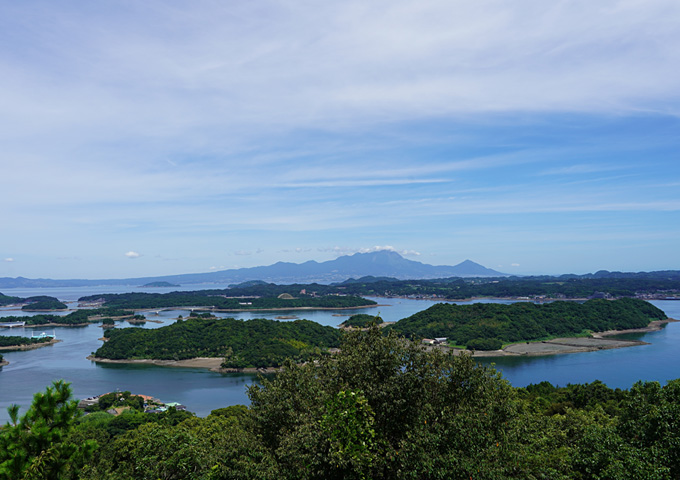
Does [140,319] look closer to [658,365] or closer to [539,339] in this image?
[539,339]

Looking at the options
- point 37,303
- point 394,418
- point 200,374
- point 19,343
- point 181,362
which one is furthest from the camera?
point 37,303

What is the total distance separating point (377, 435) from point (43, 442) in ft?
15.6

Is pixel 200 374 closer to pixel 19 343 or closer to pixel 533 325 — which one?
pixel 19 343

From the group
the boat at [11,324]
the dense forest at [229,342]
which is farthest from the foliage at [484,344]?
the boat at [11,324]

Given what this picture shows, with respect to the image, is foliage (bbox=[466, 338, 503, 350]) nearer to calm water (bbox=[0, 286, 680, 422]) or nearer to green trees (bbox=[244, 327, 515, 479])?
calm water (bbox=[0, 286, 680, 422])

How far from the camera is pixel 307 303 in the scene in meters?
113

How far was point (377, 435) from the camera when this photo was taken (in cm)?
652

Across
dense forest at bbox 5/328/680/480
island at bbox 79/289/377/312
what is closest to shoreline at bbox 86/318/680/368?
dense forest at bbox 5/328/680/480

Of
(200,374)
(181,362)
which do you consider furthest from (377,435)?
(181,362)

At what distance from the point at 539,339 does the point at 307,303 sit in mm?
65970

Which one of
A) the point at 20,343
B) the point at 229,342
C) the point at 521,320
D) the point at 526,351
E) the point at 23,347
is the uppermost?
the point at 521,320

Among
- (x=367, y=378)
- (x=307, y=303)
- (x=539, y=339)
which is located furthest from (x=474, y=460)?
(x=307, y=303)

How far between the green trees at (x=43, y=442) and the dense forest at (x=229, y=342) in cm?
3967

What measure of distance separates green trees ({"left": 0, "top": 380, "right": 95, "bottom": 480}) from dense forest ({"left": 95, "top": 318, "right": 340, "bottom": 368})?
39.7 meters
